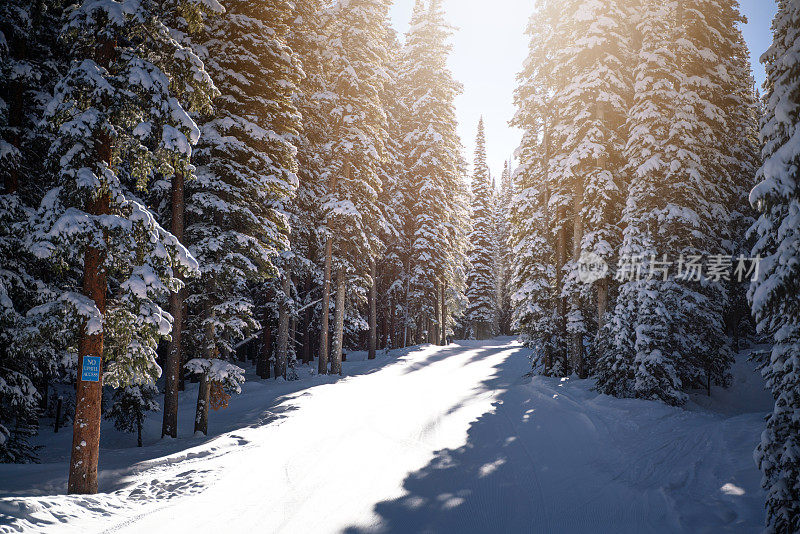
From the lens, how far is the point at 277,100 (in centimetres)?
1530

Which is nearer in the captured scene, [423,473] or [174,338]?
[423,473]

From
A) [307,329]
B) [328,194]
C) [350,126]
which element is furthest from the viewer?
[307,329]

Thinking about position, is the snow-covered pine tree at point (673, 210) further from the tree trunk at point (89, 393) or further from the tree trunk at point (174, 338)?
the tree trunk at point (89, 393)

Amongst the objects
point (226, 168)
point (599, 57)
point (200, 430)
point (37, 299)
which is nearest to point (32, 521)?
point (37, 299)

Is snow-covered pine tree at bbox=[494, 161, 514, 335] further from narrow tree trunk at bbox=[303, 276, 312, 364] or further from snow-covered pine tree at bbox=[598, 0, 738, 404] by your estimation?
snow-covered pine tree at bbox=[598, 0, 738, 404]

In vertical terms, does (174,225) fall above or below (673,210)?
below

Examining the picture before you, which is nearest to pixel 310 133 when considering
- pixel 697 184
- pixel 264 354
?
pixel 264 354

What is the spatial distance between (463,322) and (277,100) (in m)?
52.3

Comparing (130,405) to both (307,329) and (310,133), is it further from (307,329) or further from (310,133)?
(307,329)

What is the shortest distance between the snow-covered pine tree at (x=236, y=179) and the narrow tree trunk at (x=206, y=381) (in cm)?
3

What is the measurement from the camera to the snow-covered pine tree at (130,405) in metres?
13.8

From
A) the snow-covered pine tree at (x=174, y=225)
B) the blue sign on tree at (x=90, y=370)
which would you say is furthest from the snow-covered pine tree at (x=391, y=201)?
the blue sign on tree at (x=90, y=370)

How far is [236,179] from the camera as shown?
13766mm

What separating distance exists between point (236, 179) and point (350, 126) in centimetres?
978
